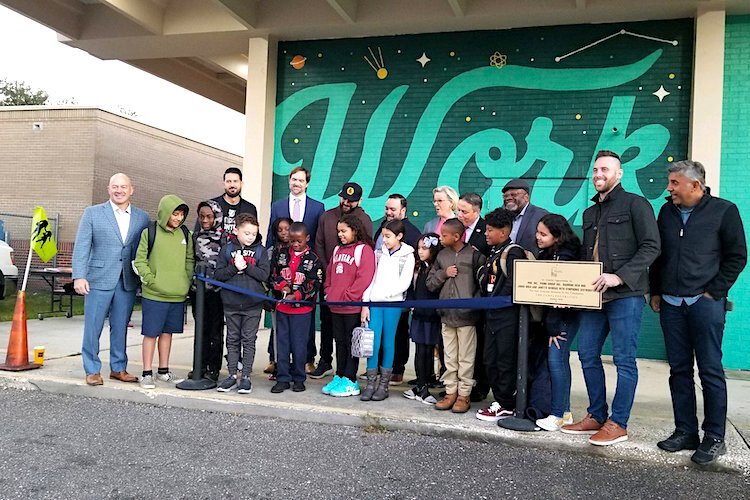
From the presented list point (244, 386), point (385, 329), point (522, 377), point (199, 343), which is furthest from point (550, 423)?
point (199, 343)

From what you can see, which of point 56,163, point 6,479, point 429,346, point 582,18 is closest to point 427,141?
point 582,18

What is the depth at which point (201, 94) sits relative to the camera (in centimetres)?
1564

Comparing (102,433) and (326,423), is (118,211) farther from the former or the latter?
(326,423)

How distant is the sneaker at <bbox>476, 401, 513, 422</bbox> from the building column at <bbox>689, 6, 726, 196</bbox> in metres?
4.90

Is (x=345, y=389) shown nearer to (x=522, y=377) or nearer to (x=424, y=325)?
(x=424, y=325)

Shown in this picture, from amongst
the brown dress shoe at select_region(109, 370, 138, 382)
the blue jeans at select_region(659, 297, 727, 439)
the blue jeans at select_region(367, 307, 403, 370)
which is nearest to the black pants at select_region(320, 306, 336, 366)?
the blue jeans at select_region(367, 307, 403, 370)

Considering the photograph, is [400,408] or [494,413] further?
[400,408]

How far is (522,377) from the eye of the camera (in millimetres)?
4977

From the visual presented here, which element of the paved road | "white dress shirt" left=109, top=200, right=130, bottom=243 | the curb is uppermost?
"white dress shirt" left=109, top=200, right=130, bottom=243

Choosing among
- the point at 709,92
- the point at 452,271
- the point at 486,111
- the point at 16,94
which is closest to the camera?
the point at 452,271

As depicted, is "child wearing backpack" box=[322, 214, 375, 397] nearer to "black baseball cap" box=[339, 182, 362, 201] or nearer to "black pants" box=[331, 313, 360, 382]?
"black pants" box=[331, 313, 360, 382]

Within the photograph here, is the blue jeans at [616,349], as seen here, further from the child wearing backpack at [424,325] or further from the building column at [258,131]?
the building column at [258,131]

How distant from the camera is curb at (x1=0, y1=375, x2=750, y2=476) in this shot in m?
4.51

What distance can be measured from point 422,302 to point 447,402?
886 millimetres
